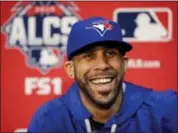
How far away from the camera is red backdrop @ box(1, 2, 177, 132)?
1.73 metres

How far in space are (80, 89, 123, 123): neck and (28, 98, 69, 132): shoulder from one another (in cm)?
6

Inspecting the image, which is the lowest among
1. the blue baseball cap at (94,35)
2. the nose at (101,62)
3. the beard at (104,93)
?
the beard at (104,93)

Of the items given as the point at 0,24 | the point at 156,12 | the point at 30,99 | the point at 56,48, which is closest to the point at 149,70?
the point at 156,12

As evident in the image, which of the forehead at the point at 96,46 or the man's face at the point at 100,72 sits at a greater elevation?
the forehead at the point at 96,46

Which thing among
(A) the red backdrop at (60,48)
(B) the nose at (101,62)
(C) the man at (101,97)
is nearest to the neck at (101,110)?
(C) the man at (101,97)

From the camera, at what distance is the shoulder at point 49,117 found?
3.89ft

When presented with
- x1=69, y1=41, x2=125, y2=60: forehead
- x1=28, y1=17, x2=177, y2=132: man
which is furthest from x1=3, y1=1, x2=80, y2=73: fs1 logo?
x1=69, y1=41, x2=125, y2=60: forehead

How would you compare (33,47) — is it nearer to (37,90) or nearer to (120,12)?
(37,90)

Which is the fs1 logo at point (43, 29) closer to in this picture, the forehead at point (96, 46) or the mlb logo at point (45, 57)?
the mlb logo at point (45, 57)

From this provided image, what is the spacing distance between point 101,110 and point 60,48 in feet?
1.95

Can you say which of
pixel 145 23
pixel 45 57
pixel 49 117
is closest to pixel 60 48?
pixel 45 57

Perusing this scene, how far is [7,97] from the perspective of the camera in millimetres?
1763

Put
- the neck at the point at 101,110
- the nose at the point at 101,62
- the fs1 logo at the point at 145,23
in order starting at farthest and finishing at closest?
the fs1 logo at the point at 145,23, the neck at the point at 101,110, the nose at the point at 101,62

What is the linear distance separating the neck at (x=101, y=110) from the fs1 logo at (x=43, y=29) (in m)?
0.54
